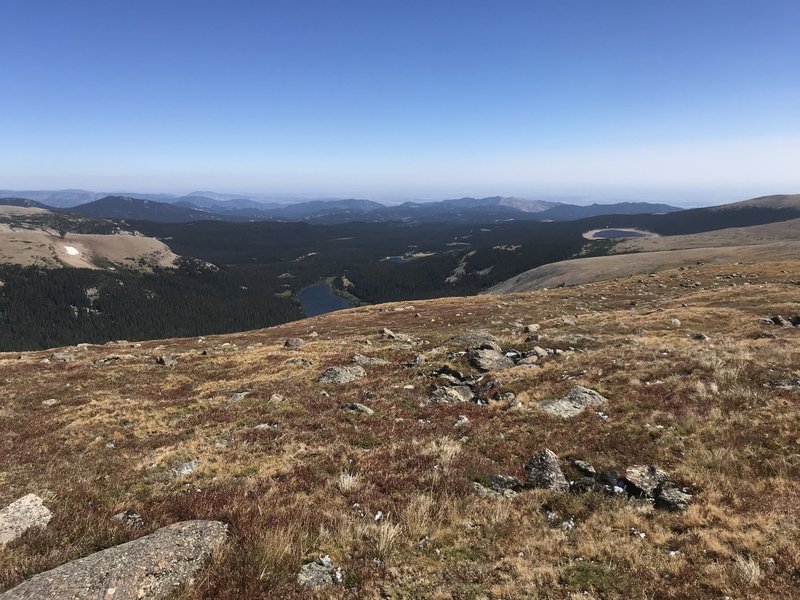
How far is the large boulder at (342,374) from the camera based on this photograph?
27266mm

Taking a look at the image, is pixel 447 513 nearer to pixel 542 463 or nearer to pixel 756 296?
pixel 542 463

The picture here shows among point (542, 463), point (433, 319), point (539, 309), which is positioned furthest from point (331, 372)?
point (539, 309)

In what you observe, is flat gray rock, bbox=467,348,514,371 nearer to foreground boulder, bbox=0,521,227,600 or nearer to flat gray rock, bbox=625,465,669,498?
flat gray rock, bbox=625,465,669,498

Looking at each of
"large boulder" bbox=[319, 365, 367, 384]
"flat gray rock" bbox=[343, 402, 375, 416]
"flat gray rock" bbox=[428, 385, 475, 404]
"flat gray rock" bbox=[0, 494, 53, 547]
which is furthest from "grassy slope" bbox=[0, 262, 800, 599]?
"flat gray rock" bbox=[428, 385, 475, 404]

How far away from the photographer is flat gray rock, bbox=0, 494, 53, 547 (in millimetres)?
9789

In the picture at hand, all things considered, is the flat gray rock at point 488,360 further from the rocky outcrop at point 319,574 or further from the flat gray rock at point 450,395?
the rocky outcrop at point 319,574

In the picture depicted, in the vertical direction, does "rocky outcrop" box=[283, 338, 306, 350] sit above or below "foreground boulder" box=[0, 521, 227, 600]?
below

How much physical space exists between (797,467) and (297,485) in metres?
14.1

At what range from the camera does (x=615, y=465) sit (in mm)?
12742

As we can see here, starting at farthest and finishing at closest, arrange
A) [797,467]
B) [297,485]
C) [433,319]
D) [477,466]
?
[433,319]
[477,466]
[297,485]
[797,467]

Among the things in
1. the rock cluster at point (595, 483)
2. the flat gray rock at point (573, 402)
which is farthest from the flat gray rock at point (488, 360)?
the rock cluster at point (595, 483)

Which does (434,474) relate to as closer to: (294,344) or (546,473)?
(546,473)

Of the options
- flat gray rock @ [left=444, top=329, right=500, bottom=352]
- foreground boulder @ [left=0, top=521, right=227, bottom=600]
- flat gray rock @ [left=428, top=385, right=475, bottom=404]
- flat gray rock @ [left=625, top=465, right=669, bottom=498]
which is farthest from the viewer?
flat gray rock @ [left=444, top=329, right=500, bottom=352]

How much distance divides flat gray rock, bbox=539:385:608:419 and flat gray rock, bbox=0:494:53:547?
696 inches
